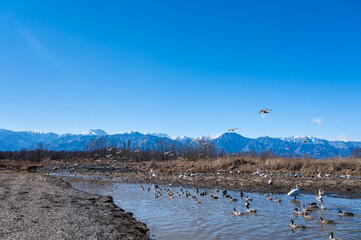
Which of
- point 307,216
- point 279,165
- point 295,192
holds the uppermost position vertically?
point 279,165

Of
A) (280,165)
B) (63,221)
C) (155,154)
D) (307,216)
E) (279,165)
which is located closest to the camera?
(63,221)

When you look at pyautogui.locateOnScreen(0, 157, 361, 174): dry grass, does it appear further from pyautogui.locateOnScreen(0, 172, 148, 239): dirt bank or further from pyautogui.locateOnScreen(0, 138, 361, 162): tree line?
pyautogui.locateOnScreen(0, 172, 148, 239): dirt bank

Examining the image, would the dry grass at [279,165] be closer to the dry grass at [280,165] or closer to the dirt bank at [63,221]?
the dry grass at [280,165]

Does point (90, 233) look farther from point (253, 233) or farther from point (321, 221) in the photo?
point (321, 221)

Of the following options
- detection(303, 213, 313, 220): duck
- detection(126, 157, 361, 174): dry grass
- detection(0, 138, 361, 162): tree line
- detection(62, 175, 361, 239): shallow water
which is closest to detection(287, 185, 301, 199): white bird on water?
detection(62, 175, 361, 239): shallow water

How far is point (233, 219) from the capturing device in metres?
12.7

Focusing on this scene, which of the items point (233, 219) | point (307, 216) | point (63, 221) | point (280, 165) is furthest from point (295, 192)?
point (280, 165)

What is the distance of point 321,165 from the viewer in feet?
110

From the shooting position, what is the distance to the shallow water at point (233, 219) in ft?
33.7

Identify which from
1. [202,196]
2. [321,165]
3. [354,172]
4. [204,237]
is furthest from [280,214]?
[321,165]

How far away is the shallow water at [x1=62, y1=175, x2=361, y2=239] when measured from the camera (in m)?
10.3

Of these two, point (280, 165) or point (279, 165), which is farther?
point (279, 165)

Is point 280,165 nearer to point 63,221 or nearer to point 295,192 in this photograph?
point 295,192

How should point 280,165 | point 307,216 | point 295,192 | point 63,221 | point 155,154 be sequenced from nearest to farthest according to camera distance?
point 63,221 < point 307,216 < point 295,192 < point 280,165 < point 155,154
